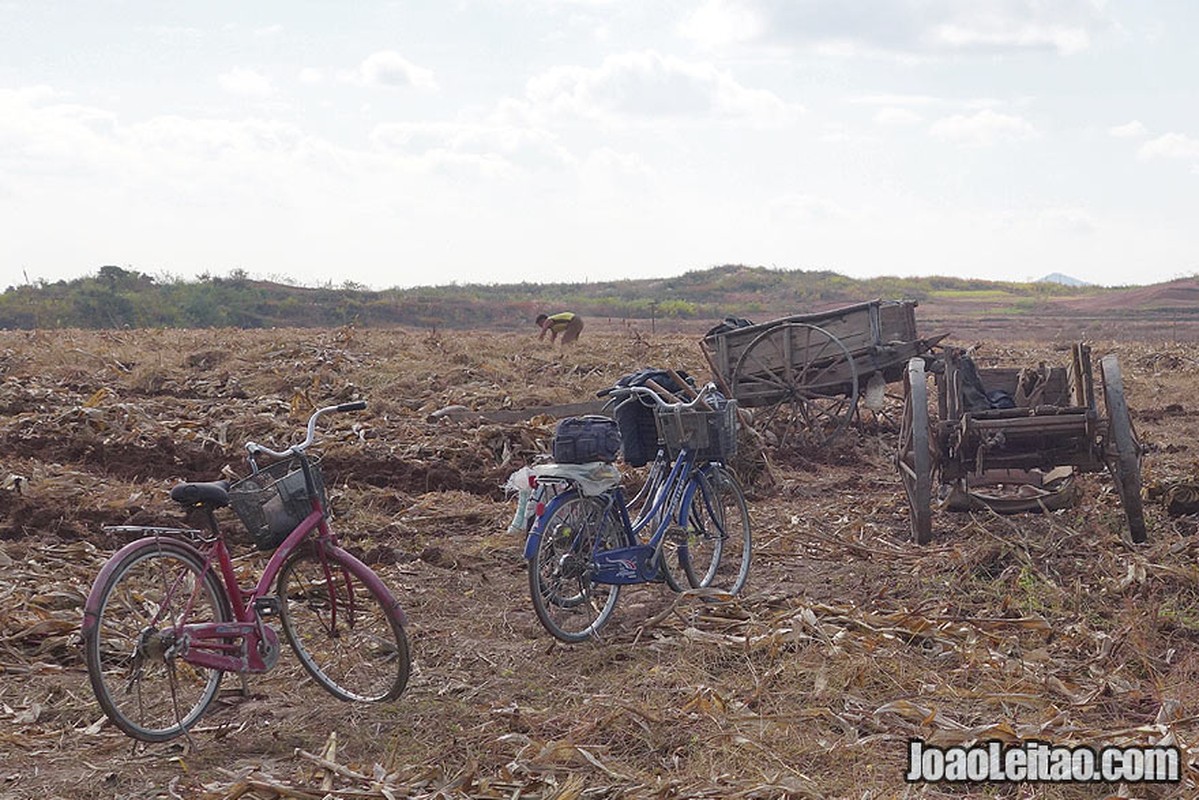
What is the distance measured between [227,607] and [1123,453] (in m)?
5.23

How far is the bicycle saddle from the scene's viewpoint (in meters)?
4.71

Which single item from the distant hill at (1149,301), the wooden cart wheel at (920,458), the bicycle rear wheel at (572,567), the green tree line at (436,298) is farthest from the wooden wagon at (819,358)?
the distant hill at (1149,301)

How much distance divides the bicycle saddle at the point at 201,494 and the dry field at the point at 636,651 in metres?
0.93

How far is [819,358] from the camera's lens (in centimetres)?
1266

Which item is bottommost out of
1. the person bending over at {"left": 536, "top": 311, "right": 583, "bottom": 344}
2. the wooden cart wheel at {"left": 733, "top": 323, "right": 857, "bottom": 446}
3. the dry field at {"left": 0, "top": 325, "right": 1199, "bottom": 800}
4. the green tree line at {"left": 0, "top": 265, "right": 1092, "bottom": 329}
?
the dry field at {"left": 0, "top": 325, "right": 1199, "bottom": 800}

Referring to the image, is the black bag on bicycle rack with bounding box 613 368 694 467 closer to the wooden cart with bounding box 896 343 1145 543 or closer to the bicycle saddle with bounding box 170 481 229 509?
the wooden cart with bounding box 896 343 1145 543

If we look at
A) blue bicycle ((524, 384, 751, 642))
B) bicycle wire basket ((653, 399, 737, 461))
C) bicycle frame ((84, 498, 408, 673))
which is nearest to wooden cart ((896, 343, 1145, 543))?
blue bicycle ((524, 384, 751, 642))

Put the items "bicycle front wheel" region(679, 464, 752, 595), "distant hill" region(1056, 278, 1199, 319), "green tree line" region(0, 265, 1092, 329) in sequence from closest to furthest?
"bicycle front wheel" region(679, 464, 752, 595) < "green tree line" region(0, 265, 1092, 329) < "distant hill" region(1056, 278, 1199, 319)

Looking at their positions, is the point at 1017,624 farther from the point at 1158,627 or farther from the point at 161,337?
the point at 161,337

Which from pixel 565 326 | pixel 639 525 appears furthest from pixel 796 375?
pixel 565 326

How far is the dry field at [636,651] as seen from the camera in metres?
4.38

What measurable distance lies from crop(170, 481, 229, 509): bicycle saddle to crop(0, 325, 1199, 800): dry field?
934 mm

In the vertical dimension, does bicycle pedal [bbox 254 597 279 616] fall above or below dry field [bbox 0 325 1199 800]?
above

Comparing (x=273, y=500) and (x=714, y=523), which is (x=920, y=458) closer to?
(x=714, y=523)
